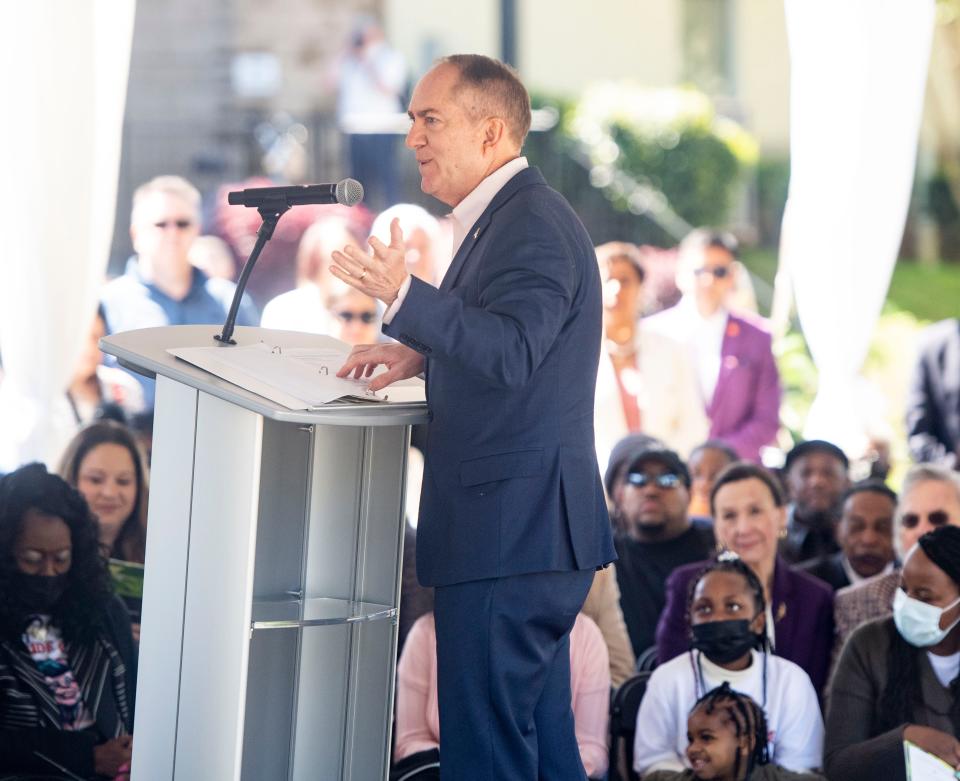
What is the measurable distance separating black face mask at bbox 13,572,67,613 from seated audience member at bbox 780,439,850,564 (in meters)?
2.82

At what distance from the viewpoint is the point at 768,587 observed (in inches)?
190

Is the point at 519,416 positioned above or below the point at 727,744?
above

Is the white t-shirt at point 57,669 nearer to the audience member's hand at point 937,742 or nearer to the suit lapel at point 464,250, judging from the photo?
the suit lapel at point 464,250

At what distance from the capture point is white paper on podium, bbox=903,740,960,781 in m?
3.88

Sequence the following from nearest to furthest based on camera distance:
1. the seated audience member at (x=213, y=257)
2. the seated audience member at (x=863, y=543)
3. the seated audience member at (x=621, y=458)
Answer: the seated audience member at (x=863, y=543) < the seated audience member at (x=621, y=458) < the seated audience member at (x=213, y=257)

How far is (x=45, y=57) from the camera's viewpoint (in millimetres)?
4719

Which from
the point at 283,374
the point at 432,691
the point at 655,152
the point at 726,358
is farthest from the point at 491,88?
the point at 655,152

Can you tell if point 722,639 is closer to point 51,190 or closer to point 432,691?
point 432,691

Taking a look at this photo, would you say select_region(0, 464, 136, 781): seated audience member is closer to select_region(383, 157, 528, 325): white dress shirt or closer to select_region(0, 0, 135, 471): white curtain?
select_region(0, 0, 135, 471): white curtain

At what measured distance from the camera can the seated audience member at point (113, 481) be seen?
15.7 ft

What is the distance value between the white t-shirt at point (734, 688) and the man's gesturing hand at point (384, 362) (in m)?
1.60

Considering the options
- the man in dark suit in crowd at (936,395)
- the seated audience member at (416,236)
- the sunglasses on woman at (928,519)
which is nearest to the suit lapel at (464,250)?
→ the sunglasses on woman at (928,519)

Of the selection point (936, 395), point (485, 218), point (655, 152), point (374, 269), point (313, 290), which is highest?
point (655, 152)

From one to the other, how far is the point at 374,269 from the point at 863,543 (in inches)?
125
